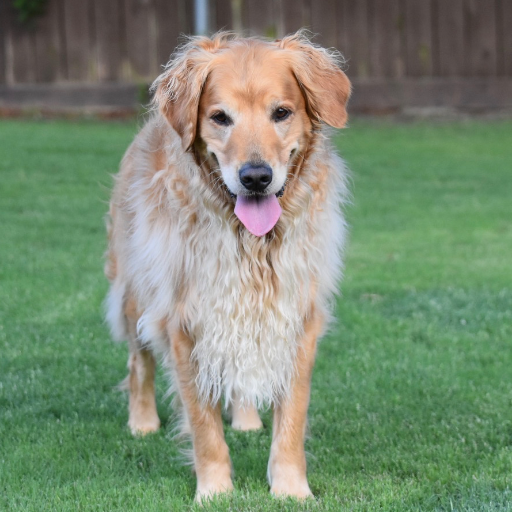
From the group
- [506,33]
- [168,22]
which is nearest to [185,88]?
[168,22]

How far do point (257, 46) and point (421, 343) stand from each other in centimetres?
275

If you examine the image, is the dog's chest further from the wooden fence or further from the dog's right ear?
the wooden fence

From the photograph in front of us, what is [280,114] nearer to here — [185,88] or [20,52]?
[185,88]

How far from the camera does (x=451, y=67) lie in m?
15.4

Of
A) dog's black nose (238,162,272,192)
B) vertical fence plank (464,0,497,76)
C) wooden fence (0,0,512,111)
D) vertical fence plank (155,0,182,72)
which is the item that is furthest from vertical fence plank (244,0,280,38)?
dog's black nose (238,162,272,192)

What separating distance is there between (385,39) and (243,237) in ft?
40.3

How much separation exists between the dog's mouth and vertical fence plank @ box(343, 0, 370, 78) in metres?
12.0

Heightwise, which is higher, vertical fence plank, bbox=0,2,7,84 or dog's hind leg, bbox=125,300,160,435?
vertical fence plank, bbox=0,2,7,84

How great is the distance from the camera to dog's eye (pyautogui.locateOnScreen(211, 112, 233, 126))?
Answer: 12.5 feet

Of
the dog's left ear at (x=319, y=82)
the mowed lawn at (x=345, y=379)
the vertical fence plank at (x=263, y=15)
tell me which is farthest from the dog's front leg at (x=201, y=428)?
the vertical fence plank at (x=263, y=15)

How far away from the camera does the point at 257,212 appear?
12.4ft

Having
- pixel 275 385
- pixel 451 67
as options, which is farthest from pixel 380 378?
pixel 451 67

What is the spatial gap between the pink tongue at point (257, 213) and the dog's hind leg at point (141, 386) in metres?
1.26

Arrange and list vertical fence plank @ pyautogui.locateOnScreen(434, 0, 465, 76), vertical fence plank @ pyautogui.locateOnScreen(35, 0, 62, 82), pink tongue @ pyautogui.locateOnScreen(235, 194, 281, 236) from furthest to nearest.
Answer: vertical fence plank @ pyautogui.locateOnScreen(35, 0, 62, 82) < vertical fence plank @ pyautogui.locateOnScreen(434, 0, 465, 76) < pink tongue @ pyautogui.locateOnScreen(235, 194, 281, 236)
